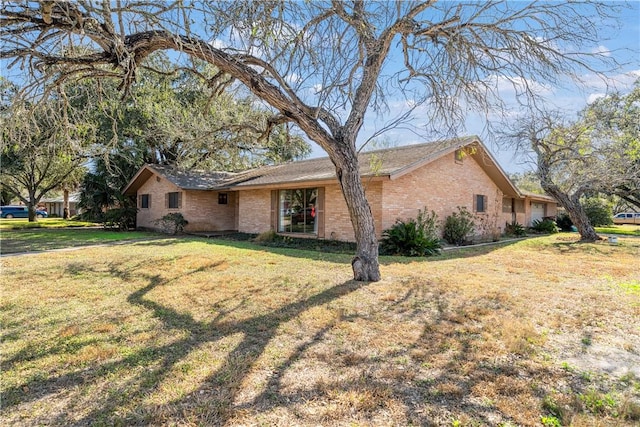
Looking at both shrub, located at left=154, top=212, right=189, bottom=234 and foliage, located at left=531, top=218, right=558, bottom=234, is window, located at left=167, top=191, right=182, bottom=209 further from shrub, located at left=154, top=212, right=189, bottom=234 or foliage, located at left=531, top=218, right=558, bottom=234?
foliage, located at left=531, top=218, right=558, bottom=234

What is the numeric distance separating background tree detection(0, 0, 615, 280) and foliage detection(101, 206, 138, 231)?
1594 centimetres

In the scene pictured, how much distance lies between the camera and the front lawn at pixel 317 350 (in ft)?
8.90

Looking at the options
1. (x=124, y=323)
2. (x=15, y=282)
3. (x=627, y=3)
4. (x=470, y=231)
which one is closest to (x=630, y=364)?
(x=627, y=3)

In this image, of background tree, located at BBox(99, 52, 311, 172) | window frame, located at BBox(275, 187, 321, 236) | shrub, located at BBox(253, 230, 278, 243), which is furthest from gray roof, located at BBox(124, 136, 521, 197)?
background tree, located at BBox(99, 52, 311, 172)

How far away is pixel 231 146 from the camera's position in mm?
11047

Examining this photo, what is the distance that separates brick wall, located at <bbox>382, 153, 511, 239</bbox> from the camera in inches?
508

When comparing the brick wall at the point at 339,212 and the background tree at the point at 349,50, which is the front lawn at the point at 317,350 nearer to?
the background tree at the point at 349,50

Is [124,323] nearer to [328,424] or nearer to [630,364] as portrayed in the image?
[328,424]

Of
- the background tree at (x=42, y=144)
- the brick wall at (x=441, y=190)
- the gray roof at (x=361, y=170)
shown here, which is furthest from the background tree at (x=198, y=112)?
the brick wall at (x=441, y=190)

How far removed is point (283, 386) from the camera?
304 centimetres

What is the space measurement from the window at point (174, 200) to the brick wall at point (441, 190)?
1218 cm

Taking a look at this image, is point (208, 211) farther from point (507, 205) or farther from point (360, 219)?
point (507, 205)

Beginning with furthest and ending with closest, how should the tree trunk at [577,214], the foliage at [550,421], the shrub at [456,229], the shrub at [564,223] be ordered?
1. the shrub at [564,223]
2. the tree trunk at [577,214]
3. the shrub at [456,229]
4. the foliage at [550,421]

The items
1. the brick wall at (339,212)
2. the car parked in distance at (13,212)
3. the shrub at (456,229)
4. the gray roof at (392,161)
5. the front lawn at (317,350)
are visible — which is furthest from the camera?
the car parked in distance at (13,212)
